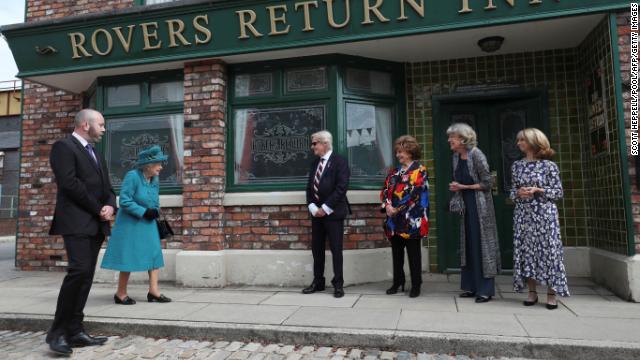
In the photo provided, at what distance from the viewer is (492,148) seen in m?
6.40

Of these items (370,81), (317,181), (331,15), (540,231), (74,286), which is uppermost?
(331,15)

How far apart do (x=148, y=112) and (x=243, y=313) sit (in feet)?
12.2

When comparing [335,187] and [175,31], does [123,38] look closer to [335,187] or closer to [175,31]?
[175,31]

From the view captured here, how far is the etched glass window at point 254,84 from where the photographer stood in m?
6.39

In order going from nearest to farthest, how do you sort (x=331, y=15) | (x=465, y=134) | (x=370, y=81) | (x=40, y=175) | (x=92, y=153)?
(x=92, y=153)
(x=465, y=134)
(x=331, y=15)
(x=370, y=81)
(x=40, y=175)

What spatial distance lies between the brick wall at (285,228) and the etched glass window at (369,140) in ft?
1.75

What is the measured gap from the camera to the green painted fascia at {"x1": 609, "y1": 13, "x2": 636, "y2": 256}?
15.8 ft

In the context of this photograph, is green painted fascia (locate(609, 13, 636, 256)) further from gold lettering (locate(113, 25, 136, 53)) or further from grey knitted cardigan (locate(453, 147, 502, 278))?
gold lettering (locate(113, 25, 136, 53))

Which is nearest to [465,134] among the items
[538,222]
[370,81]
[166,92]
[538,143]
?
[538,143]

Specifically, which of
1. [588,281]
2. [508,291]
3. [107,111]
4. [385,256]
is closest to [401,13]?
[385,256]

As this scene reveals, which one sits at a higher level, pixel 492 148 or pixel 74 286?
pixel 492 148

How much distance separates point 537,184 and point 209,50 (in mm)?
4340

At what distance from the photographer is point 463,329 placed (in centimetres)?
378

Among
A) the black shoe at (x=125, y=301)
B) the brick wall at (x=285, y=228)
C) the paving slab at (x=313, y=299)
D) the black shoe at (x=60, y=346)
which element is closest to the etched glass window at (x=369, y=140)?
the brick wall at (x=285, y=228)
